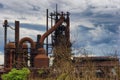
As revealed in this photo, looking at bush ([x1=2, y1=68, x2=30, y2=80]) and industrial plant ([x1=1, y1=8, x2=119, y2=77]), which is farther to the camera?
industrial plant ([x1=1, y1=8, x2=119, y2=77])

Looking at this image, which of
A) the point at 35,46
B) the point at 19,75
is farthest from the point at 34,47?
the point at 19,75

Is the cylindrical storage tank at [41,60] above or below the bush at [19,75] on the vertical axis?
above

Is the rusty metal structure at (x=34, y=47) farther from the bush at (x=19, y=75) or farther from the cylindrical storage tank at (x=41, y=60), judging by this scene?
the bush at (x=19, y=75)

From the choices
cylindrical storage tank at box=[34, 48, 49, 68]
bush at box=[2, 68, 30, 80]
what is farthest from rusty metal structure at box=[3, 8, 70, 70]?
bush at box=[2, 68, 30, 80]

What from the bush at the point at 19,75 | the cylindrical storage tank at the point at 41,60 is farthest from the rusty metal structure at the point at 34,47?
the bush at the point at 19,75

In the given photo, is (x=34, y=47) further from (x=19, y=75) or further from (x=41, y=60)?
(x=19, y=75)

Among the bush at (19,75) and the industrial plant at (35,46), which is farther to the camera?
the industrial plant at (35,46)

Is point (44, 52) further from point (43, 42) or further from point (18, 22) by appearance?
point (18, 22)

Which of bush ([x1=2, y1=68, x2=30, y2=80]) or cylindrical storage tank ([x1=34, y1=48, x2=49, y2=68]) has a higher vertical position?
cylindrical storage tank ([x1=34, y1=48, x2=49, y2=68])

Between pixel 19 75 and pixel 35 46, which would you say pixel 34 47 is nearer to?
pixel 35 46

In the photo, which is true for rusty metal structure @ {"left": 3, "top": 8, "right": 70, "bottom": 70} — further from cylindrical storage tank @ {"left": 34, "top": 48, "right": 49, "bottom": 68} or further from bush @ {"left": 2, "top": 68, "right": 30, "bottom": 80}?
bush @ {"left": 2, "top": 68, "right": 30, "bottom": 80}

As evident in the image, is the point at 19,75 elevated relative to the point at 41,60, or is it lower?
lower

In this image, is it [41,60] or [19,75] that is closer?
[19,75]

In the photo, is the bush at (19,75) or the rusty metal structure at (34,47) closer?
the bush at (19,75)
